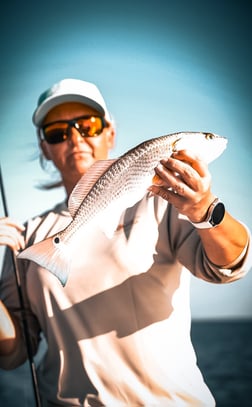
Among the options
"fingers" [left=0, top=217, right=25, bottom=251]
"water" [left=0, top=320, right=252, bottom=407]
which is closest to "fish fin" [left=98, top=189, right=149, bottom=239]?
"fingers" [left=0, top=217, right=25, bottom=251]

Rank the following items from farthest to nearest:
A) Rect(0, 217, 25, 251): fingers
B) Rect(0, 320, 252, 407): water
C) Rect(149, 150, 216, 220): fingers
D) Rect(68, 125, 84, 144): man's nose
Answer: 1. Rect(0, 320, 252, 407): water
2. Rect(68, 125, 84, 144): man's nose
3. Rect(0, 217, 25, 251): fingers
4. Rect(149, 150, 216, 220): fingers

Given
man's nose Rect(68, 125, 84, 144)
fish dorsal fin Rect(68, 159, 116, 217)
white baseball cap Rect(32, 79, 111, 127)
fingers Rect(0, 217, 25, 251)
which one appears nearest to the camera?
fish dorsal fin Rect(68, 159, 116, 217)

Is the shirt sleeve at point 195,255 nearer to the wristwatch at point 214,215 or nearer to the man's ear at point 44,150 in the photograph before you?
the wristwatch at point 214,215

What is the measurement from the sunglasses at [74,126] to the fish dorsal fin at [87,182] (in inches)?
20.1

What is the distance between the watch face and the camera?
5.14ft

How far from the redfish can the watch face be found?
0.20 meters

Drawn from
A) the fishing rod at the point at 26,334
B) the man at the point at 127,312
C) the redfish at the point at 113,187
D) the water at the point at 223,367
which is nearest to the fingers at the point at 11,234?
the man at the point at 127,312

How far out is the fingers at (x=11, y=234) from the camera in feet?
6.72

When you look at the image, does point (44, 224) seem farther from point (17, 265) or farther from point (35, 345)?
point (35, 345)

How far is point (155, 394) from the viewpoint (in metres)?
1.84

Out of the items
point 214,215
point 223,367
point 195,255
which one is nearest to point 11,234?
point 195,255

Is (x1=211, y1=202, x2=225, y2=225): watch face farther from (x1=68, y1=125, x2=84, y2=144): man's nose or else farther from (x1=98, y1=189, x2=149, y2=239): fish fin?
(x1=68, y1=125, x2=84, y2=144): man's nose

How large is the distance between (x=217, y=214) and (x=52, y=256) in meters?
0.73

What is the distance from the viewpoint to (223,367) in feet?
129
